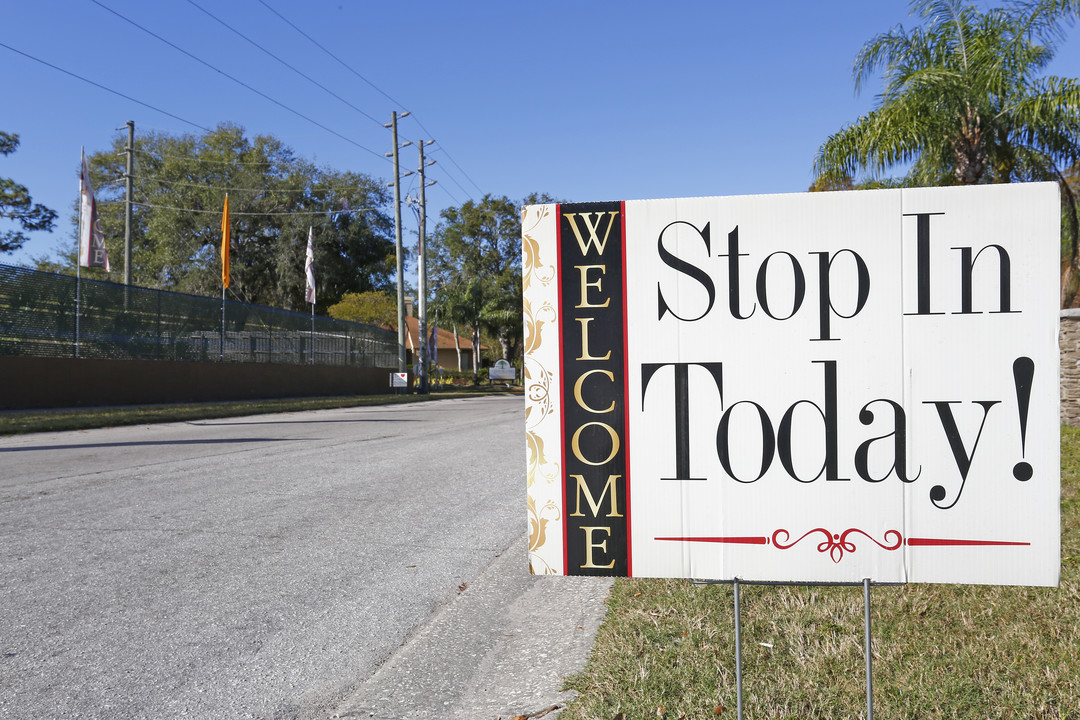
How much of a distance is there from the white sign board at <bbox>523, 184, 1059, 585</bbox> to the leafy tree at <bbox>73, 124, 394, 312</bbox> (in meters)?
44.6

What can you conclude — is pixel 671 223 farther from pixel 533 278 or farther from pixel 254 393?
pixel 254 393

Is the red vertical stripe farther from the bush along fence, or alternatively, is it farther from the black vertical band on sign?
the bush along fence

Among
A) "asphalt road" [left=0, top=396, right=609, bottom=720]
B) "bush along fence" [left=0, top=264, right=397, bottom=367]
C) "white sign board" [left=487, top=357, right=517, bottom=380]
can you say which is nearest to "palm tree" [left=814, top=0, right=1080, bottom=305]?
"asphalt road" [left=0, top=396, right=609, bottom=720]

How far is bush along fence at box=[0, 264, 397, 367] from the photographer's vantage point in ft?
59.2

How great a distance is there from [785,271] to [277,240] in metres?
48.2

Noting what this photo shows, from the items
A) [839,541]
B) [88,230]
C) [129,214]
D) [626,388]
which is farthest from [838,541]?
[129,214]

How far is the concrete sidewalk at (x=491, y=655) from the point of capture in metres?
2.88

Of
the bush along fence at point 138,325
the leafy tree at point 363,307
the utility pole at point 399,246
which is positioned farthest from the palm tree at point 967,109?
the leafy tree at point 363,307

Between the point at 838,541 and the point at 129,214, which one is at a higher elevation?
the point at 129,214

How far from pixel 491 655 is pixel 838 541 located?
1702 mm

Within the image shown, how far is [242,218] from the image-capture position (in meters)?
46.9

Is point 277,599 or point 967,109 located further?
point 967,109

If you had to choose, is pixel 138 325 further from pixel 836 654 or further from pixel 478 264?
pixel 478 264

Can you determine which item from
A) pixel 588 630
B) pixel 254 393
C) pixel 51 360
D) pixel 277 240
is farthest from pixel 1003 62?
pixel 277 240
